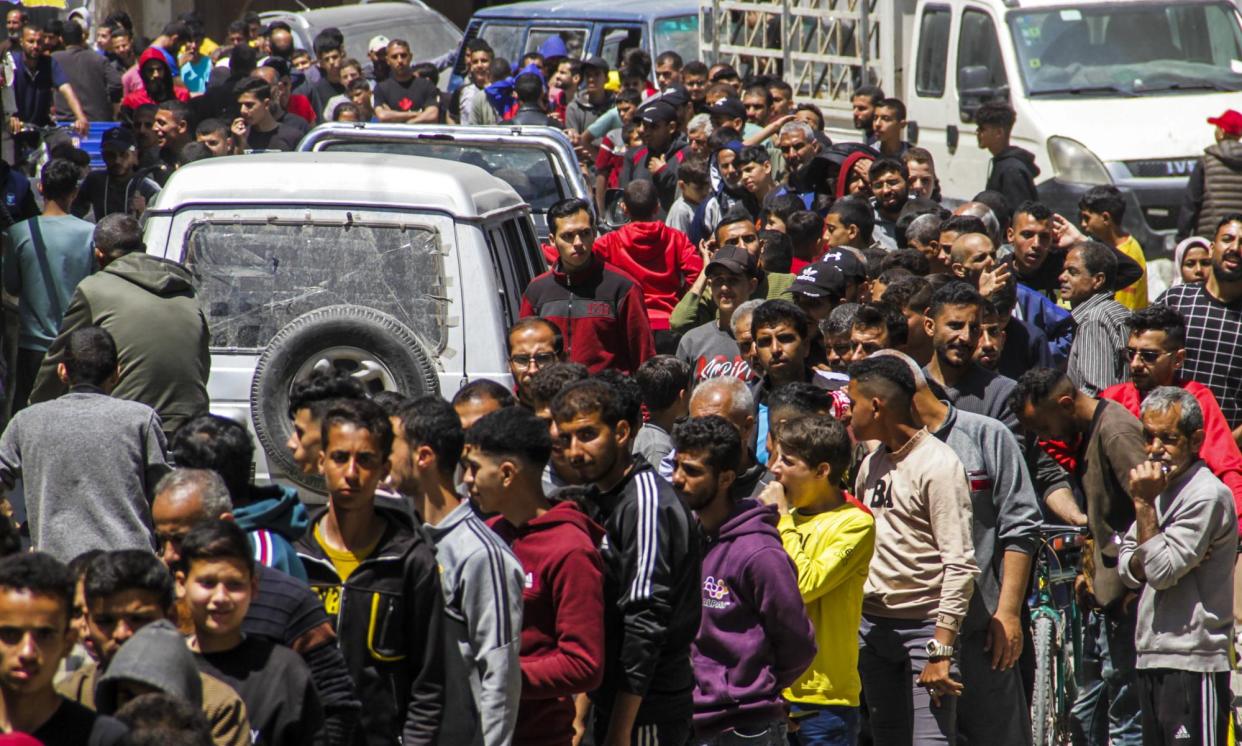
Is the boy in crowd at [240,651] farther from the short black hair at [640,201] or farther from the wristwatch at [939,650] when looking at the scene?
the short black hair at [640,201]

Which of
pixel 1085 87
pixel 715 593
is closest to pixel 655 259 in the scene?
pixel 715 593

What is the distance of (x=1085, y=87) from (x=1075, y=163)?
0.91 m

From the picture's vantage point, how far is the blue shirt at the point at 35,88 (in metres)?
16.2

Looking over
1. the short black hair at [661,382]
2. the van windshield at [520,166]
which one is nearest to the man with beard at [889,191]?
the van windshield at [520,166]

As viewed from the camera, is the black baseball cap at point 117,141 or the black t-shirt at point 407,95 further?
the black t-shirt at point 407,95

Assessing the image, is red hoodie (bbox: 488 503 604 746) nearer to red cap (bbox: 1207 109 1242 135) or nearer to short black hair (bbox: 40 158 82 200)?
short black hair (bbox: 40 158 82 200)

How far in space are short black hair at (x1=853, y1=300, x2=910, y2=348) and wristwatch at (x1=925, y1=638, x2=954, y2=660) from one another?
4.82 feet

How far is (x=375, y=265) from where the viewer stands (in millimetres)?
7285

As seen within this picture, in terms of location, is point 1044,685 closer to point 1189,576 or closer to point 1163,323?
point 1189,576

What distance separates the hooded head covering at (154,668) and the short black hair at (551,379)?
7.85 feet

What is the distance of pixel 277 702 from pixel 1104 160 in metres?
Result: 10.8

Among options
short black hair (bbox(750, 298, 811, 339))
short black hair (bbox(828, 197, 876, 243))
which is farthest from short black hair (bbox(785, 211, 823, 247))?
short black hair (bbox(750, 298, 811, 339))

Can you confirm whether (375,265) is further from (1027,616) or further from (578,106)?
(578,106)

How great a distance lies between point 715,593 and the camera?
505cm
